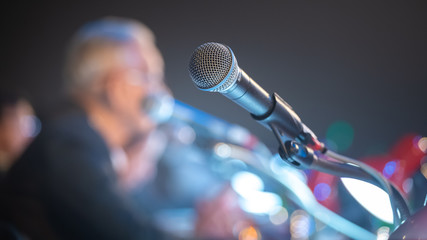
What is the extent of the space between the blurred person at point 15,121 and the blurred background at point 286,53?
0.07m

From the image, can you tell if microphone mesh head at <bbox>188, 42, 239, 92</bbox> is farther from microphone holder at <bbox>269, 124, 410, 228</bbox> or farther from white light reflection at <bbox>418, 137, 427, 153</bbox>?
white light reflection at <bbox>418, 137, 427, 153</bbox>

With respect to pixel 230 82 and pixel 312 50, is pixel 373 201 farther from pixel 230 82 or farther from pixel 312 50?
pixel 312 50

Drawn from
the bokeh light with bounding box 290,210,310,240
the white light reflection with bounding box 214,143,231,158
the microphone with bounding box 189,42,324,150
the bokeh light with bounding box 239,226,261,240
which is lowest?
the microphone with bounding box 189,42,324,150

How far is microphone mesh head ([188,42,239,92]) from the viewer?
532mm

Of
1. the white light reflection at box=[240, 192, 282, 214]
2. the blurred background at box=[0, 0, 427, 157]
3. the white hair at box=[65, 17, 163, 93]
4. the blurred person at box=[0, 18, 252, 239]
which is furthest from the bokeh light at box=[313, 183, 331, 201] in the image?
the white hair at box=[65, 17, 163, 93]

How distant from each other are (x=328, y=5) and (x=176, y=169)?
1.55m

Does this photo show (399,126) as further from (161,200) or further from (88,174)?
(88,174)

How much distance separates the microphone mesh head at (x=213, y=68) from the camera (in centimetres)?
53

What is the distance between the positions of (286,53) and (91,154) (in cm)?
130

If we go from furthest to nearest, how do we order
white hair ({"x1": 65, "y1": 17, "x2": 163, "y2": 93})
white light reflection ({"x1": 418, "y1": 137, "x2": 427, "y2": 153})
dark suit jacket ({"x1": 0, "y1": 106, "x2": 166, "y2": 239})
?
white hair ({"x1": 65, "y1": 17, "x2": 163, "y2": 93})
white light reflection ({"x1": 418, "y1": 137, "x2": 427, "y2": 153})
dark suit jacket ({"x1": 0, "y1": 106, "x2": 166, "y2": 239})

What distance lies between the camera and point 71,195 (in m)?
1.57

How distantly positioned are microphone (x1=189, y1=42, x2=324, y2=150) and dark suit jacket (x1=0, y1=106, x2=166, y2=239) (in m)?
1.18

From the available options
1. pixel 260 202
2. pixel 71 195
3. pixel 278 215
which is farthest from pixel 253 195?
pixel 71 195

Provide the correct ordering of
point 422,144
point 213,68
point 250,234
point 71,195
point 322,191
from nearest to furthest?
1. point 213,68
2. point 250,234
3. point 71,195
4. point 422,144
5. point 322,191
